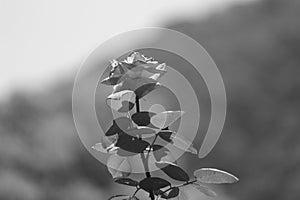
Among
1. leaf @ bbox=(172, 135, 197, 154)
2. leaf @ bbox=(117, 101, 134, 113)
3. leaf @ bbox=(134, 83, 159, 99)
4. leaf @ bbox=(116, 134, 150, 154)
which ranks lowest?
leaf @ bbox=(116, 134, 150, 154)

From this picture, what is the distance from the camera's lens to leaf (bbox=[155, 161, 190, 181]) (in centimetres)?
84

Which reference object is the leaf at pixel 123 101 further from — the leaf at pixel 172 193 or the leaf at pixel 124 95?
the leaf at pixel 172 193

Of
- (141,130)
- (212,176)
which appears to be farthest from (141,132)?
(212,176)

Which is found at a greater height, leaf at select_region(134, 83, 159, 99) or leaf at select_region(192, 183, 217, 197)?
leaf at select_region(134, 83, 159, 99)

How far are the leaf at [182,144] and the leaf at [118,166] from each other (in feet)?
0.21

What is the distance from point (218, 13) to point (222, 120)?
2732cm

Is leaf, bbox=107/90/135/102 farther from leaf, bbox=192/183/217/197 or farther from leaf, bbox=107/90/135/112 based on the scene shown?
leaf, bbox=192/183/217/197

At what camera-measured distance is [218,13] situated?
91.5 feet

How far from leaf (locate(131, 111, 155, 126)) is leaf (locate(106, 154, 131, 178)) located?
5 centimetres

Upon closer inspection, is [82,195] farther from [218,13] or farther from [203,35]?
[218,13]

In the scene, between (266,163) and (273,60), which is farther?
(273,60)

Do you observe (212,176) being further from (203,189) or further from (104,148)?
(104,148)

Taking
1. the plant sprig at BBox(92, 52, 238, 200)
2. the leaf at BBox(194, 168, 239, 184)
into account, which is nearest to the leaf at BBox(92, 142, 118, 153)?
the plant sprig at BBox(92, 52, 238, 200)

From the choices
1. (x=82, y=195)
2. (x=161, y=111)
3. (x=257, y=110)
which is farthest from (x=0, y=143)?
(x=257, y=110)
